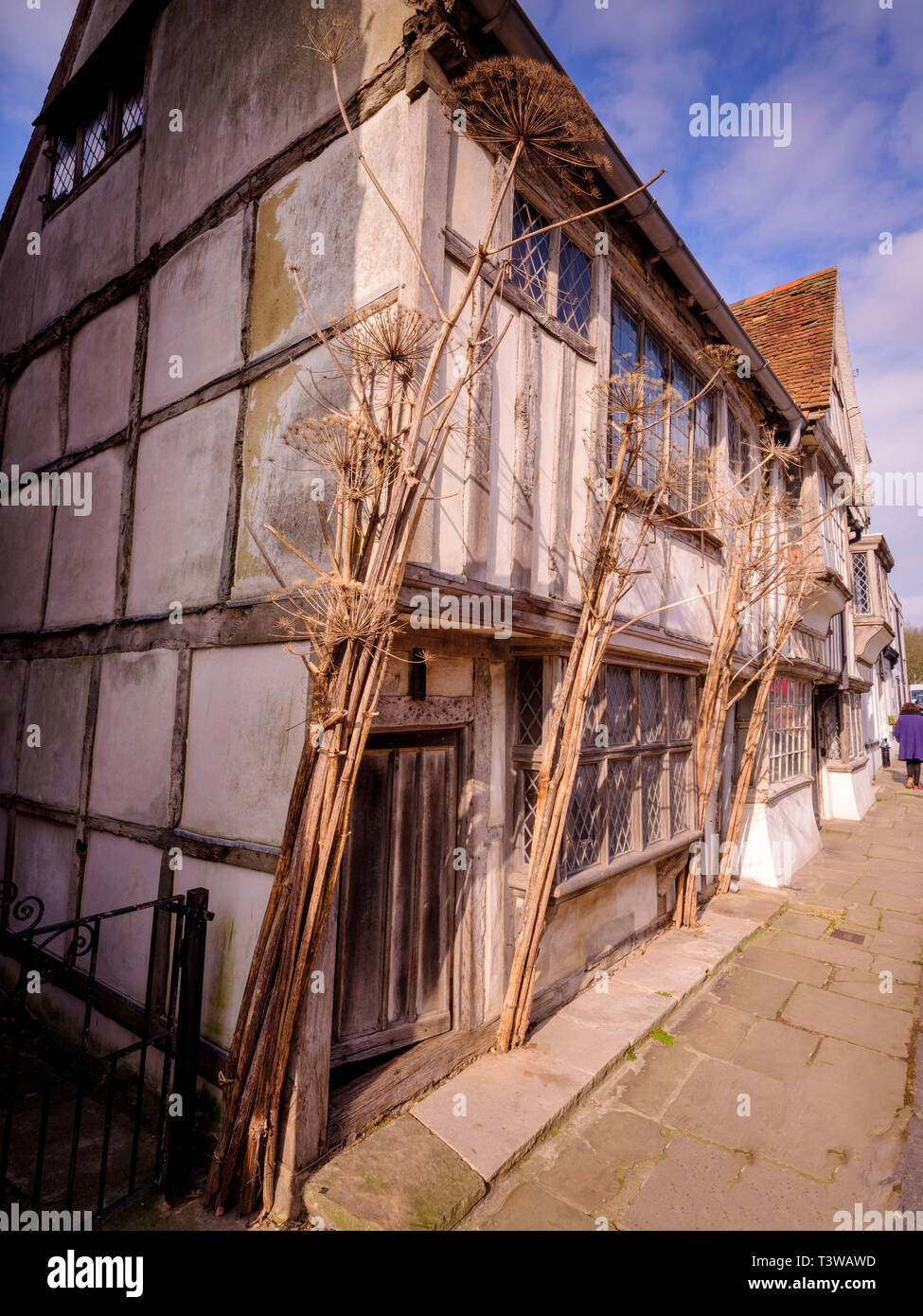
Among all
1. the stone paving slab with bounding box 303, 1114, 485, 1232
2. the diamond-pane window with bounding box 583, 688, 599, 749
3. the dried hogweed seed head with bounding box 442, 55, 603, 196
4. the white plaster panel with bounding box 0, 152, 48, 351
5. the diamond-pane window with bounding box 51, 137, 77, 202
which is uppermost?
the diamond-pane window with bounding box 51, 137, 77, 202

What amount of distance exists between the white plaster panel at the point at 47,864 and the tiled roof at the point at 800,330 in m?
11.2

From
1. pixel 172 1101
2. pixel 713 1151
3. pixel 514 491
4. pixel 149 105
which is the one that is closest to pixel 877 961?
pixel 713 1151

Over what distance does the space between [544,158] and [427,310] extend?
1.94 meters

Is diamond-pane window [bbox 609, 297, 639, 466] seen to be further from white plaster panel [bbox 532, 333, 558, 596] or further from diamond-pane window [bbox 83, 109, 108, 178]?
diamond-pane window [bbox 83, 109, 108, 178]

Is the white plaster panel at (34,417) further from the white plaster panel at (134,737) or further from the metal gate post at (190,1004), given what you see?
the metal gate post at (190,1004)

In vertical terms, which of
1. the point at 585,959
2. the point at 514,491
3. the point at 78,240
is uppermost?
the point at 78,240

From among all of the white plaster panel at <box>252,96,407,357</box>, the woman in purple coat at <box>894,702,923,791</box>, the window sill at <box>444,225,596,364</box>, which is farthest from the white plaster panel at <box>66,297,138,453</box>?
the woman in purple coat at <box>894,702,923,791</box>

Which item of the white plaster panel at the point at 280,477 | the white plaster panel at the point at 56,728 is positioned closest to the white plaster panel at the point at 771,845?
the white plaster panel at the point at 280,477

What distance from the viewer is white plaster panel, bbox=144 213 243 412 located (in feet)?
14.6

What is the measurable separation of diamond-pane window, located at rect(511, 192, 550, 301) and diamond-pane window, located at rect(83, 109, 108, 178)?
464 centimetres

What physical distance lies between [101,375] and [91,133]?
3052 mm

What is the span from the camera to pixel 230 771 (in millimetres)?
3861
